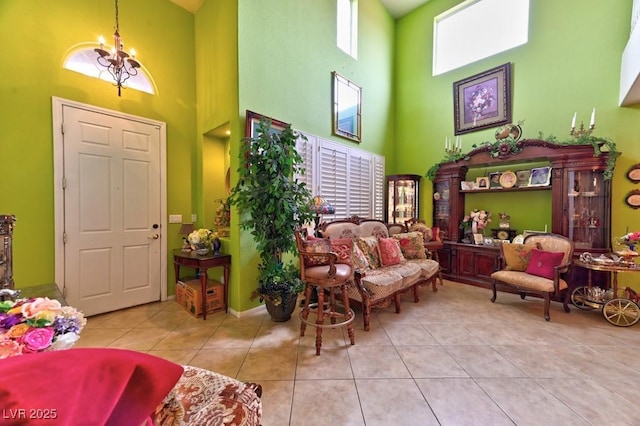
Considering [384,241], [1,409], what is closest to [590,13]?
[384,241]

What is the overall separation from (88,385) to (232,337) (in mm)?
2208

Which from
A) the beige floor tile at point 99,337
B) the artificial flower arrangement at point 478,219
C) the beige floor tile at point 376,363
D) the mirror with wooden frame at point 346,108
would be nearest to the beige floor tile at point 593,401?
the beige floor tile at point 376,363

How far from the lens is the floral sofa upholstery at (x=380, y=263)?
2.88 m

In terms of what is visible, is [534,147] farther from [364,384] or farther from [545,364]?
[364,384]

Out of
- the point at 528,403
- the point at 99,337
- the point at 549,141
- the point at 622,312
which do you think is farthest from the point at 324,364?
the point at 549,141

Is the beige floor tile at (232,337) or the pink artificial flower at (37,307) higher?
the pink artificial flower at (37,307)

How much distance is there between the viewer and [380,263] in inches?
140

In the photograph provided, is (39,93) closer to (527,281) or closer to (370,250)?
(370,250)

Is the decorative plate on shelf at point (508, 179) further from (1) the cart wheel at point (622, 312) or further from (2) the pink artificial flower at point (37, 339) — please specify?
(2) the pink artificial flower at point (37, 339)

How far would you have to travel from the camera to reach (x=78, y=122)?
9.72ft

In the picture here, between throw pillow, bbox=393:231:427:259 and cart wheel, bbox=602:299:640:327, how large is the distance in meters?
2.05

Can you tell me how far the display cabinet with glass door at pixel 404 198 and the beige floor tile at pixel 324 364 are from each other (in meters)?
3.49

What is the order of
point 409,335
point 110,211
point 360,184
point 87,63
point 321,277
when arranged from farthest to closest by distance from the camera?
point 360,184 < point 110,211 < point 87,63 < point 409,335 < point 321,277

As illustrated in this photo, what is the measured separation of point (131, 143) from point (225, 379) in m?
3.50
